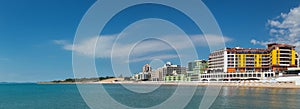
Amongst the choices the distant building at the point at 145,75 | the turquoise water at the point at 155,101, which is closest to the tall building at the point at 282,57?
the turquoise water at the point at 155,101

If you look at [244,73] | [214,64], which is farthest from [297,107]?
[214,64]

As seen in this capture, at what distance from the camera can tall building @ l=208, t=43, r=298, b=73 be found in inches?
3469

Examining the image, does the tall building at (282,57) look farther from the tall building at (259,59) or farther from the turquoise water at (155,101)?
the turquoise water at (155,101)

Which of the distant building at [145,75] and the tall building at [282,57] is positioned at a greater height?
the tall building at [282,57]

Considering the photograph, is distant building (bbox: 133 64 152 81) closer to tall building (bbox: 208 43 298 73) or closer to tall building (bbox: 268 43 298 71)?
tall building (bbox: 208 43 298 73)

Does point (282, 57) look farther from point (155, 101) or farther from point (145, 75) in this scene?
point (145, 75)

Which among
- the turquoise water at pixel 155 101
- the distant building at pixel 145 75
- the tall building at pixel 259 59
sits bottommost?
the turquoise water at pixel 155 101

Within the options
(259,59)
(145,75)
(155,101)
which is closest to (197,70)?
(259,59)

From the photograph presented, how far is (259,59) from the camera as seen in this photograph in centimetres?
9362

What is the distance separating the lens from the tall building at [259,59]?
88.1 metres

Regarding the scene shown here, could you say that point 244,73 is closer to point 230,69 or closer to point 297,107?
point 230,69

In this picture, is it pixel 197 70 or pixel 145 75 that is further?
pixel 145 75

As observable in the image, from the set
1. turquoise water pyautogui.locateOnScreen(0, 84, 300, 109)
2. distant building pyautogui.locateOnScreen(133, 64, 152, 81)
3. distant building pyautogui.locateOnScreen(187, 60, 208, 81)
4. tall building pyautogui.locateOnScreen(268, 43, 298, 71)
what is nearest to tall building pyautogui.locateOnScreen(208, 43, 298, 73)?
tall building pyautogui.locateOnScreen(268, 43, 298, 71)

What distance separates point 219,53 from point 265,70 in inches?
598
